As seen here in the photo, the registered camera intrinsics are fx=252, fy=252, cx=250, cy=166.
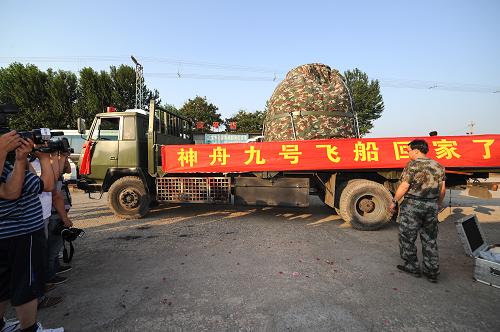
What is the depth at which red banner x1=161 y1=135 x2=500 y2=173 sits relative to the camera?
4680 millimetres

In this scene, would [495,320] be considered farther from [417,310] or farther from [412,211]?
[412,211]

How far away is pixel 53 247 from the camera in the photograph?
10.3 ft

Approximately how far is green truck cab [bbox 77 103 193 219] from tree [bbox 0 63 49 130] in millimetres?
23077

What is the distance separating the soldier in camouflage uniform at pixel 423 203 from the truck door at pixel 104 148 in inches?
226

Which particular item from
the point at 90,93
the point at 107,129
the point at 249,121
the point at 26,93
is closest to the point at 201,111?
the point at 249,121

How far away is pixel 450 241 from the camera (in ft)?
15.1

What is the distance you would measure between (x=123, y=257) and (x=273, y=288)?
7.90ft

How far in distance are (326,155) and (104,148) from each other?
5001 mm

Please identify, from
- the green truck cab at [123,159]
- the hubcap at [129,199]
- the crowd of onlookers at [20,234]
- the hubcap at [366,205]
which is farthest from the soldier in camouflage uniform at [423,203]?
the hubcap at [129,199]

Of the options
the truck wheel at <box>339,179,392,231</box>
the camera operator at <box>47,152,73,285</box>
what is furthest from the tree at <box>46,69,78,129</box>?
the truck wheel at <box>339,179,392,231</box>

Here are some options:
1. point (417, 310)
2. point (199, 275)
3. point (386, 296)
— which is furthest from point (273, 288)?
point (417, 310)

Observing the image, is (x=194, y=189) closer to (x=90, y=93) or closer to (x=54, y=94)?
(x=90, y=93)

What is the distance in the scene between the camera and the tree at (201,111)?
36.3 metres

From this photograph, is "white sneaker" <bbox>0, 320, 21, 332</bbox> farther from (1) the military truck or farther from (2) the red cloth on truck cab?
(2) the red cloth on truck cab
